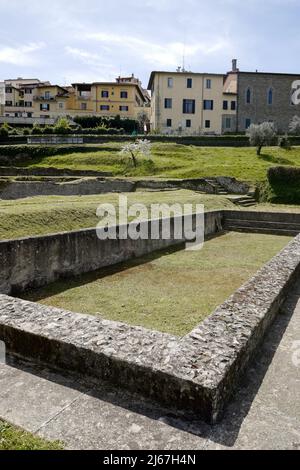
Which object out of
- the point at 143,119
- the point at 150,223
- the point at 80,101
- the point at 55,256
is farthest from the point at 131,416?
the point at 80,101

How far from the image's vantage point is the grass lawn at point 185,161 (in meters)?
32.5

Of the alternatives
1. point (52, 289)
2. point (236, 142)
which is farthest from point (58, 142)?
point (52, 289)

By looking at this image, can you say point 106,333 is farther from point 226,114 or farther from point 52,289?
point 226,114

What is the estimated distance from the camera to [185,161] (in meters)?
37.9

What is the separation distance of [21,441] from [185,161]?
36.3m

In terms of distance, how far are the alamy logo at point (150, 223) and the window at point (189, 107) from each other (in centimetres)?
4380

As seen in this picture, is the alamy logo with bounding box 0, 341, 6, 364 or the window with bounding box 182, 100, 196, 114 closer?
the alamy logo with bounding box 0, 341, 6, 364

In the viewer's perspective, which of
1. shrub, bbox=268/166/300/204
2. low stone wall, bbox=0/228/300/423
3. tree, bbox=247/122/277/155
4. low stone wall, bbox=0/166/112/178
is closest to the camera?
low stone wall, bbox=0/228/300/423

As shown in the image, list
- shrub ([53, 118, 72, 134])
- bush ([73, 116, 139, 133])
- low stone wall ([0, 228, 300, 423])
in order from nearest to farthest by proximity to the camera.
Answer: low stone wall ([0, 228, 300, 423]), shrub ([53, 118, 72, 134]), bush ([73, 116, 139, 133])

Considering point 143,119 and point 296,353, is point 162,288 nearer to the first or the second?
point 296,353

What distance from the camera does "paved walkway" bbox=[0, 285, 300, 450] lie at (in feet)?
10.3

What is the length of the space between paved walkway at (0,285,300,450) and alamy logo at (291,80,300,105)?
58839 mm

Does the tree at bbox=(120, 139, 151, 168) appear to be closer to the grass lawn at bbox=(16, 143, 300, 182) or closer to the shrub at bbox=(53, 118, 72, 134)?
the grass lawn at bbox=(16, 143, 300, 182)

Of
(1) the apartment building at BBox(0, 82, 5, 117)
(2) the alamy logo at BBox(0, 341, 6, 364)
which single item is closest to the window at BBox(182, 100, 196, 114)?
(1) the apartment building at BBox(0, 82, 5, 117)
